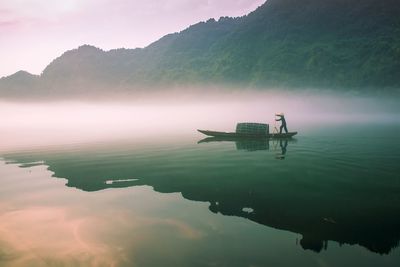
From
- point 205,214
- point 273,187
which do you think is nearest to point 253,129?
point 273,187

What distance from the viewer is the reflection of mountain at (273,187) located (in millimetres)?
11875

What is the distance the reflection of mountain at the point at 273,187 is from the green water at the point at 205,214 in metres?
0.07

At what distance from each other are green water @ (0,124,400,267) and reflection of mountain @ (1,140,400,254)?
71mm

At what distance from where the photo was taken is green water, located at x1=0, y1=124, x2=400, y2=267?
1011 cm

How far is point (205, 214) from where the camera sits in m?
13.8

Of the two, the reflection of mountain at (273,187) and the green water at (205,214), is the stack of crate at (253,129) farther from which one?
the green water at (205,214)

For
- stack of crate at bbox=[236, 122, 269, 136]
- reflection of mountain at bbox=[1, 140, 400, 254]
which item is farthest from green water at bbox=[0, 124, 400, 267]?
stack of crate at bbox=[236, 122, 269, 136]

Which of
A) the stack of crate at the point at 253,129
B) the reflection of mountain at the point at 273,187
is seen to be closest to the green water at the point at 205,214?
the reflection of mountain at the point at 273,187

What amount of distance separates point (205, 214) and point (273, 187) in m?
5.83

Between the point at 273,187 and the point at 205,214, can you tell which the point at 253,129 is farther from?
the point at 205,214

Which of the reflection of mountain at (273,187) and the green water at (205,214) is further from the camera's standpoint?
the reflection of mountain at (273,187)

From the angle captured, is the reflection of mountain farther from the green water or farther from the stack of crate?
the stack of crate

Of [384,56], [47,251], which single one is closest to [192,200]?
[47,251]

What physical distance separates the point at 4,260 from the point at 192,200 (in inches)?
335
